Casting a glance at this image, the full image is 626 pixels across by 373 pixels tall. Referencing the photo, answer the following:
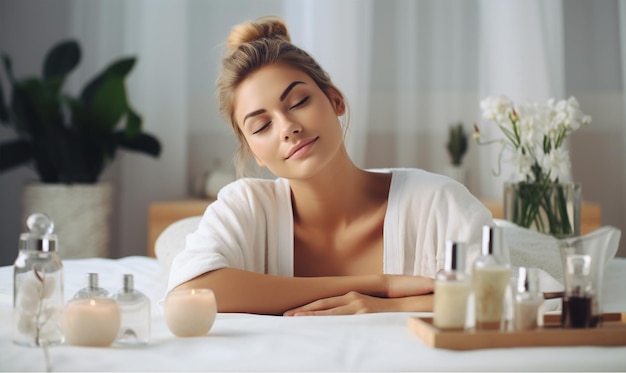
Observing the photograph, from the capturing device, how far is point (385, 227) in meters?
1.83

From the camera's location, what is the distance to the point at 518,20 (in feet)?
13.3

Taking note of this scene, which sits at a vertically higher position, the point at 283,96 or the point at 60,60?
the point at 60,60

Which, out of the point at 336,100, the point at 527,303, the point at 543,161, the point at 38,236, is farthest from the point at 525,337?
the point at 543,161

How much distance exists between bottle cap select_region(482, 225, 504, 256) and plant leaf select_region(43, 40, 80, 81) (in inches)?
122

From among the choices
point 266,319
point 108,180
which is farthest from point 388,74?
point 266,319

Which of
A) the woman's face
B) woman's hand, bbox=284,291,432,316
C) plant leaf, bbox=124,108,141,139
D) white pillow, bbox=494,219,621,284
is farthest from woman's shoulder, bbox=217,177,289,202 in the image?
plant leaf, bbox=124,108,141,139

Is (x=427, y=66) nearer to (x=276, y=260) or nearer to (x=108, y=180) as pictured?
(x=108, y=180)

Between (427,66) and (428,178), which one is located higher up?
(427,66)

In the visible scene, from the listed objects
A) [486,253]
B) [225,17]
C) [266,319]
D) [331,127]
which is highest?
[225,17]

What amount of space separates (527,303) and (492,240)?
0.32 feet

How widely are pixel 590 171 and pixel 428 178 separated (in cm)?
270

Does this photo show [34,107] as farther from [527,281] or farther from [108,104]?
[527,281]

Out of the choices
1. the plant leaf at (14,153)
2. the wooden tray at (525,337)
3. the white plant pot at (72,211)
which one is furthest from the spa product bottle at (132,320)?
the plant leaf at (14,153)

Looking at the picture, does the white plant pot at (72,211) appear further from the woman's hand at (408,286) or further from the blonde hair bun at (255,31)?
the woman's hand at (408,286)
